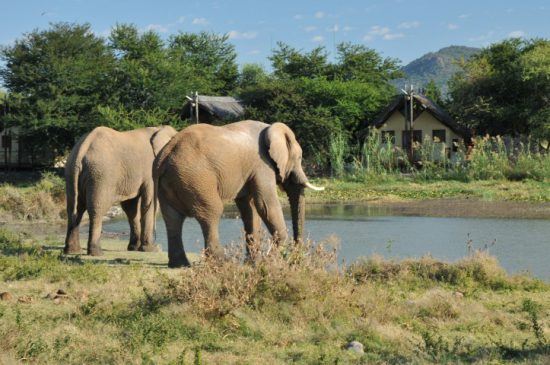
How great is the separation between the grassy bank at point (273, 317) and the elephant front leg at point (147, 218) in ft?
12.7

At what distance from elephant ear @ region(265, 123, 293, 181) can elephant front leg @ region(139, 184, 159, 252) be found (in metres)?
3.17

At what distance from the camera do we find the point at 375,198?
29766mm

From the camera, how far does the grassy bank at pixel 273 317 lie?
6688mm

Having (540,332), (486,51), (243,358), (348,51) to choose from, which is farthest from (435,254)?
(348,51)

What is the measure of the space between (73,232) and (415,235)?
27.8ft

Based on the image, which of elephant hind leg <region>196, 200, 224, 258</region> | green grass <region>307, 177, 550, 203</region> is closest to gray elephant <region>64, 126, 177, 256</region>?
elephant hind leg <region>196, 200, 224, 258</region>

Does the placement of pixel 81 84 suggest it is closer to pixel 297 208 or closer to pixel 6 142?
pixel 6 142

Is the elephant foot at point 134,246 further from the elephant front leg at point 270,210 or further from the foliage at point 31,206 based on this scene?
the foliage at point 31,206

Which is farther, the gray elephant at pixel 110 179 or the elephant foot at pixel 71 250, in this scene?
the elephant foot at pixel 71 250

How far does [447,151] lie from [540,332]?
115 feet

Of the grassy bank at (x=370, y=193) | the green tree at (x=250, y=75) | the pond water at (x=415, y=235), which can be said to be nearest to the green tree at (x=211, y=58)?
the green tree at (x=250, y=75)

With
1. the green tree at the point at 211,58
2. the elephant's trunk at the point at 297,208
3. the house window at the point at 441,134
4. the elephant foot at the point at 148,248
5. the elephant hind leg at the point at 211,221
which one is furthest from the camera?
the green tree at the point at 211,58

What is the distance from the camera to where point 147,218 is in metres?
14.2

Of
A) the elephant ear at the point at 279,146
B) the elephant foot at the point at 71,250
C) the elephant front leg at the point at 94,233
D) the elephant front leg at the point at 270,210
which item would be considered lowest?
the elephant foot at the point at 71,250
